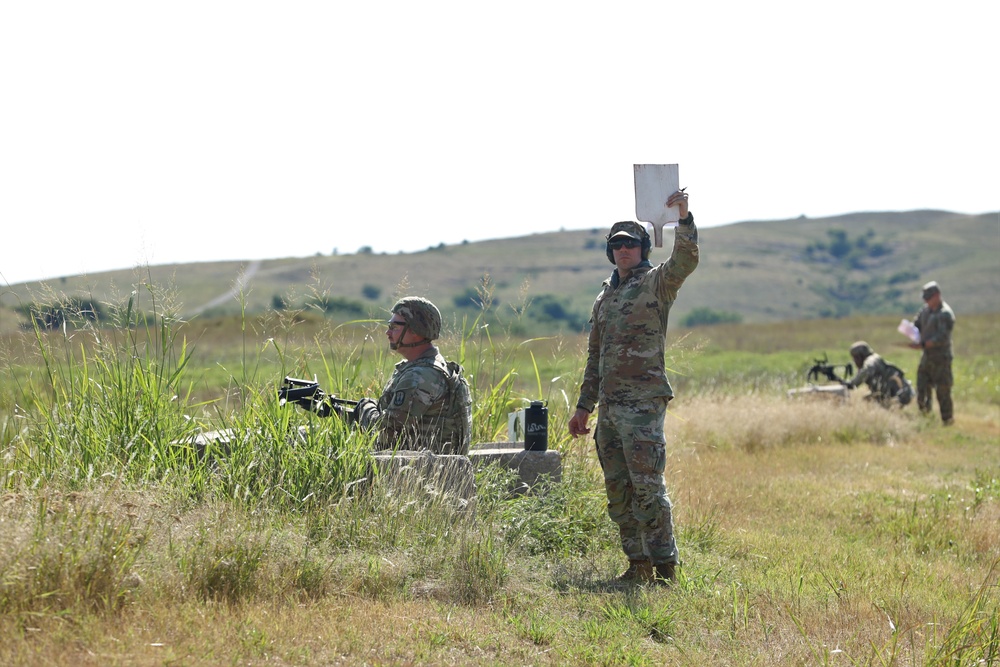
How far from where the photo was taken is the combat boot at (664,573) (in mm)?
5816

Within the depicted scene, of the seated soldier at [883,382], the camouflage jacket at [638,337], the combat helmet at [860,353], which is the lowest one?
the seated soldier at [883,382]

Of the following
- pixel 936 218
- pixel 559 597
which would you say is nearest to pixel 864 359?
pixel 559 597

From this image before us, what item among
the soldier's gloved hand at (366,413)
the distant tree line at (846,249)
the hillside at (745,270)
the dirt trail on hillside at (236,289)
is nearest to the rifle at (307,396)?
the soldier's gloved hand at (366,413)

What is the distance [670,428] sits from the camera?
37.2 ft

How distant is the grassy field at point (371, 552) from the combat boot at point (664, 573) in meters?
0.07

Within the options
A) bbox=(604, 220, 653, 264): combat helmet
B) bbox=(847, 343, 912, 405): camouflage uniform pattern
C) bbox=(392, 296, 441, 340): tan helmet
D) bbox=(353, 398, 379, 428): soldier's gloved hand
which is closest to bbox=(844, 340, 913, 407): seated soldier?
bbox=(847, 343, 912, 405): camouflage uniform pattern

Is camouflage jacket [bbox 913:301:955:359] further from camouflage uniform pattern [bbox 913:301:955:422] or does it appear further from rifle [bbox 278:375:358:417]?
rifle [bbox 278:375:358:417]

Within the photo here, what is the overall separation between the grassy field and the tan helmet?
79cm

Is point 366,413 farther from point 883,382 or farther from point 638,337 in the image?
point 883,382

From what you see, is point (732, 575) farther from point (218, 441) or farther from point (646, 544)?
point (218, 441)

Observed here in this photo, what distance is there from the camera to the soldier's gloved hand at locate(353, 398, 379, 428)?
255 inches

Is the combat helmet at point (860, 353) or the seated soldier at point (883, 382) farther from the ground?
the combat helmet at point (860, 353)

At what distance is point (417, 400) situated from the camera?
648cm

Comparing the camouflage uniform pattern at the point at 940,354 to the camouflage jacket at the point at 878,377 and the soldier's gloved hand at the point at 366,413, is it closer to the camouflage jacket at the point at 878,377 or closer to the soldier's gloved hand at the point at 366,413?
the camouflage jacket at the point at 878,377
